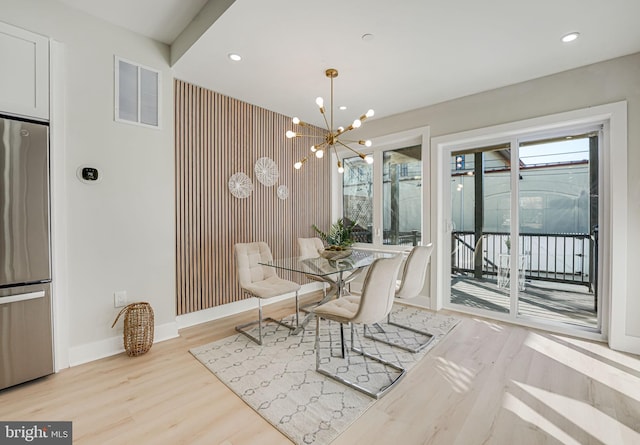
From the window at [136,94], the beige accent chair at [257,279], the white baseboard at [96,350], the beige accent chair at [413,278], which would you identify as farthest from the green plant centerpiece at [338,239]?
the window at [136,94]

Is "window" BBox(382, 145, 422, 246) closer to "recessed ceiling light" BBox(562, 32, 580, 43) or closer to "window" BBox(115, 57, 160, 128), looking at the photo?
"recessed ceiling light" BBox(562, 32, 580, 43)

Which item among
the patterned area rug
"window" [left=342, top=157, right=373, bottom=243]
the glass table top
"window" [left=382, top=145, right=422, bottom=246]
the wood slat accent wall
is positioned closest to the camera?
the patterned area rug

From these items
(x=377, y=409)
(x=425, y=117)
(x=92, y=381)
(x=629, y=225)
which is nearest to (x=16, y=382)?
(x=92, y=381)

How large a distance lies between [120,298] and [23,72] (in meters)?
1.94

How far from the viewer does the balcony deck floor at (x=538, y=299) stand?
3166 millimetres

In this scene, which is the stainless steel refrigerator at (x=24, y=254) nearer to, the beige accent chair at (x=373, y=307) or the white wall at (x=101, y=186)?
the white wall at (x=101, y=186)

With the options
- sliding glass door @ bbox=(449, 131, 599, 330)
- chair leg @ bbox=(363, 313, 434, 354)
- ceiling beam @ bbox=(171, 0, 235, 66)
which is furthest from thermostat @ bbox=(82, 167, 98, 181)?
→ sliding glass door @ bbox=(449, 131, 599, 330)

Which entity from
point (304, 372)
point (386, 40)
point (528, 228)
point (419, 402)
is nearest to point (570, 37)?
point (386, 40)

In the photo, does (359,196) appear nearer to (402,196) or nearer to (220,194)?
(402,196)

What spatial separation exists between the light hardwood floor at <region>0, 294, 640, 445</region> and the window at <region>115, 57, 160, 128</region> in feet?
7.37

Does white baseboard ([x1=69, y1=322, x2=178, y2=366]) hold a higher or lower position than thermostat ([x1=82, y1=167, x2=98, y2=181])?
lower

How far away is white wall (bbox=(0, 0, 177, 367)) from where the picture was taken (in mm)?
2336

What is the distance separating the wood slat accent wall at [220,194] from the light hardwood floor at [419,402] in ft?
3.34

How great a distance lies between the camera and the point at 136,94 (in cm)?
276
